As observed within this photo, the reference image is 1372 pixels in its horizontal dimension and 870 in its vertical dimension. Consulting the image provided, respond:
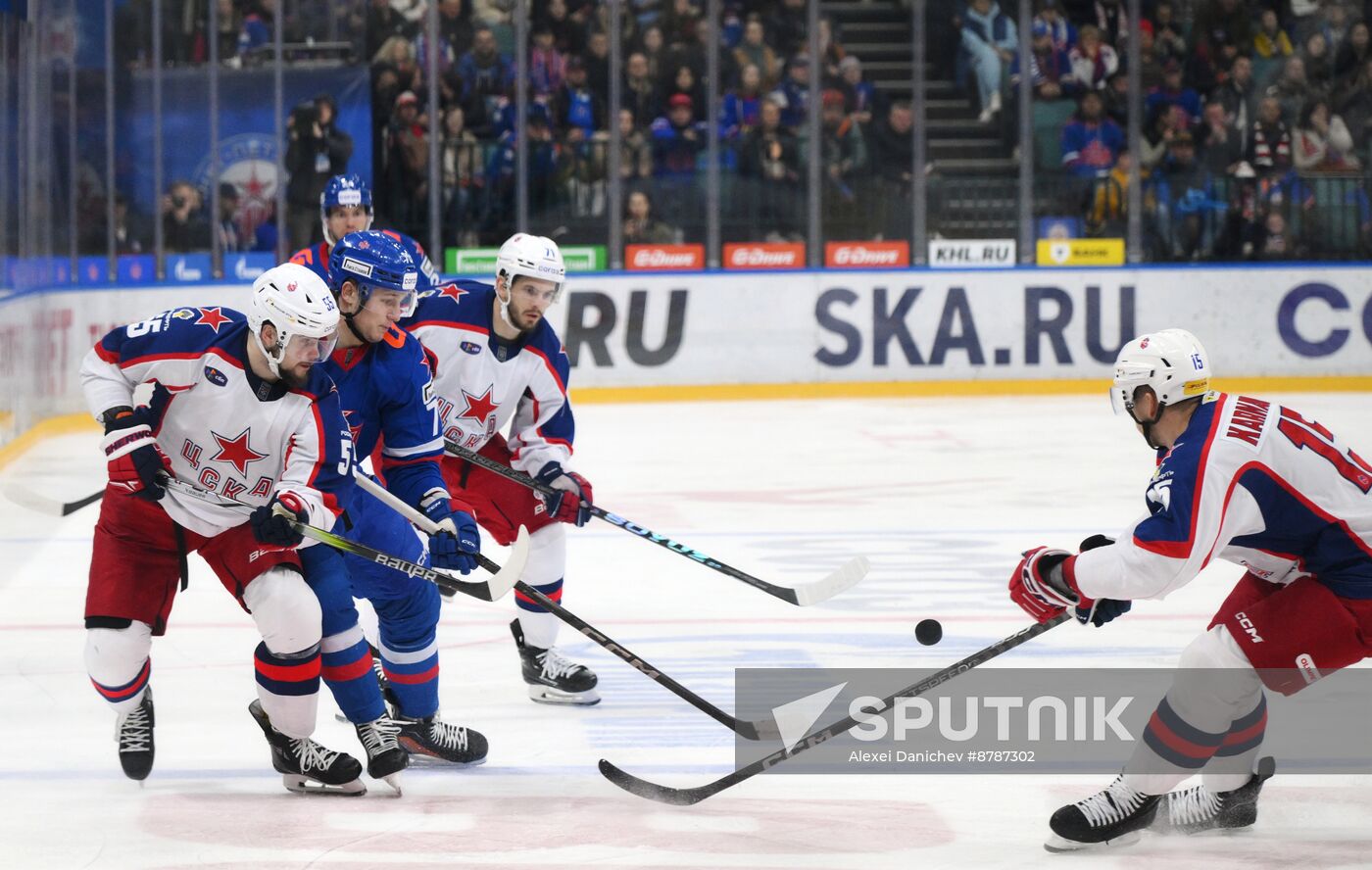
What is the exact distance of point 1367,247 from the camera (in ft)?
37.0

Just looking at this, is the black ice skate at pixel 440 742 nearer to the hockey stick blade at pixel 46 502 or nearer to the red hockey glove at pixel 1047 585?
the hockey stick blade at pixel 46 502

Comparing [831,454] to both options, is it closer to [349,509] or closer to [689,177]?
[689,177]

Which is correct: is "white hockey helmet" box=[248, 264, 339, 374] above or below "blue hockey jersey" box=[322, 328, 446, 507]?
above

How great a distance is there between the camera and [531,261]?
4.30 m

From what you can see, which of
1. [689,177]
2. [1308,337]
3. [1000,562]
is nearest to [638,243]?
[689,177]

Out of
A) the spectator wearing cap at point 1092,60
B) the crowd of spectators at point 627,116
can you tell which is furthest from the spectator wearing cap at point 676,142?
the spectator wearing cap at point 1092,60

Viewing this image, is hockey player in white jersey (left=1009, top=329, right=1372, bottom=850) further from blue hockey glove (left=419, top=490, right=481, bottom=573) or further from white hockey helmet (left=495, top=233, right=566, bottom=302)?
white hockey helmet (left=495, top=233, right=566, bottom=302)

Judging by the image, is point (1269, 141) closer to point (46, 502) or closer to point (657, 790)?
point (46, 502)

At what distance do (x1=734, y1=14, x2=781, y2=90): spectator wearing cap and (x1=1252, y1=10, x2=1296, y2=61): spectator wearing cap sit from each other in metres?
3.20

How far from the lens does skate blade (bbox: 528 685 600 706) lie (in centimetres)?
443

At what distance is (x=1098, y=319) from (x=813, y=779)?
7.91 meters

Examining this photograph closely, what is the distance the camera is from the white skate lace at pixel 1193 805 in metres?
3.38

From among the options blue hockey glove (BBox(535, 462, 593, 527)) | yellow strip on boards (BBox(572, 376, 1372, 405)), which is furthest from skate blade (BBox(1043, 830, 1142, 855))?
yellow strip on boards (BBox(572, 376, 1372, 405))

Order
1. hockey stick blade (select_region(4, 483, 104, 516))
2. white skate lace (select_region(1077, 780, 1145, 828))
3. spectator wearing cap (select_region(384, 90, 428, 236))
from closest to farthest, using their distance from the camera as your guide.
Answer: white skate lace (select_region(1077, 780, 1145, 828)) < hockey stick blade (select_region(4, 483, 104, 516)) < spectator wearing cap (select_region(384, 90, 428, 236))
